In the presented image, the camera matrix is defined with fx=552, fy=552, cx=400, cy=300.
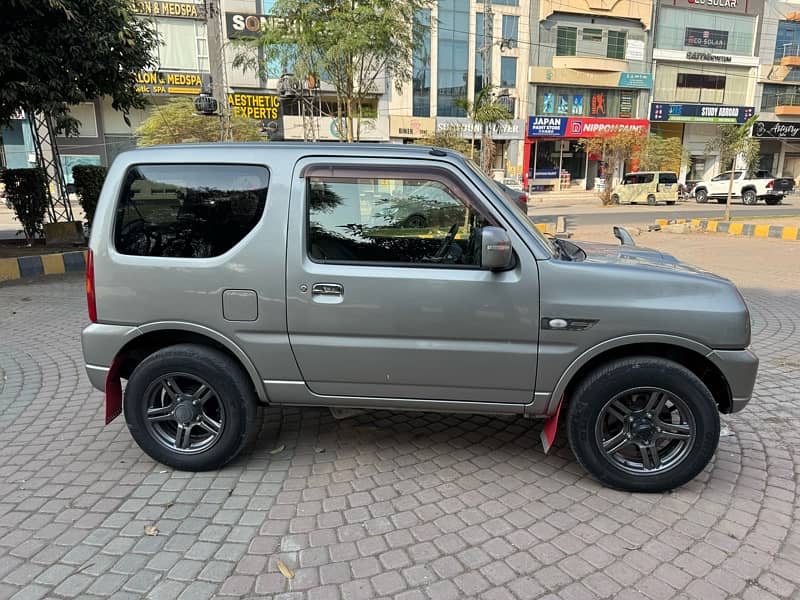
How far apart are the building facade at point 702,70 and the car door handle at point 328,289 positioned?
46.3 m

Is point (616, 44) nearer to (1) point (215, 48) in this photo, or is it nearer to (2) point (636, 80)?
(2) point (636, 80)

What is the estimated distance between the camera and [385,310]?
308 centimetres

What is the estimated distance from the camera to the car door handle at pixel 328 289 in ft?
10.2

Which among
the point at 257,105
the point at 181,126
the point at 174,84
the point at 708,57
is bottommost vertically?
the point at 181,126

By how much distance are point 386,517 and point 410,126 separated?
37.4 m

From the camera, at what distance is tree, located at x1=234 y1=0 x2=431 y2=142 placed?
964cm

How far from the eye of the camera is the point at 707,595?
2.42m

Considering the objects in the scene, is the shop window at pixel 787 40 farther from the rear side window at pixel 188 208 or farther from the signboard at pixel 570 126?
the rear side window at pixel 188 208

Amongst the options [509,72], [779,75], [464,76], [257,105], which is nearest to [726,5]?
[779,75]

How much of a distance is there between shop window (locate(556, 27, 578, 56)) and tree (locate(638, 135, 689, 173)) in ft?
33.3

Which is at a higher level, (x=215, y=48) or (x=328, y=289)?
(x=215, y=48)

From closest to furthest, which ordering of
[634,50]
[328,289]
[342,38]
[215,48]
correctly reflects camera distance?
[328,289] → [342,38] → [215,48] → [634,50]

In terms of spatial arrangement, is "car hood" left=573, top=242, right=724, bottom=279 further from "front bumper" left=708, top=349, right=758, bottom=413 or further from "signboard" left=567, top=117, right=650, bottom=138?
"signboard" left=567, top=117, right=650, bottom=138

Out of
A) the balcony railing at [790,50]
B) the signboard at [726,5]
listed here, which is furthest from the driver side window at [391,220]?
the balcony railing at [790,50]
